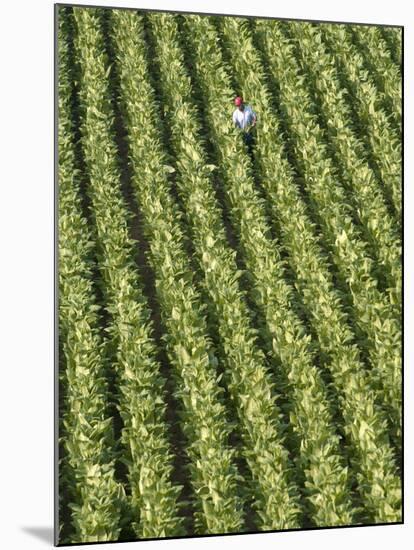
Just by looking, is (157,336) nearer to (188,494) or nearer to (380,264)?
(188,494)

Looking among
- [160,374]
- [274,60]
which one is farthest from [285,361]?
[274,60]

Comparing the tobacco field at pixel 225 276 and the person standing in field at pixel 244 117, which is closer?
the tobacco field at pixel 225 276

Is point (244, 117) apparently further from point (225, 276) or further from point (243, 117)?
point (225, 276)

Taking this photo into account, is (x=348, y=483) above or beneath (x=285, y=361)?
beneath

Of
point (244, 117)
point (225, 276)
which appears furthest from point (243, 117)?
point (225, 276)
